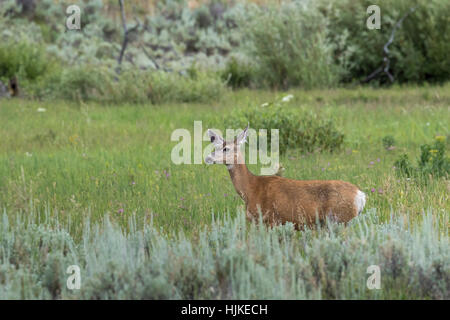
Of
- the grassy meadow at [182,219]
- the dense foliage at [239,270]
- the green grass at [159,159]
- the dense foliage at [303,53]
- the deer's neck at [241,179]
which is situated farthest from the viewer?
the dense foliage at [303,53]

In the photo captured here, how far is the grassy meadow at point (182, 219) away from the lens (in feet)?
14.6

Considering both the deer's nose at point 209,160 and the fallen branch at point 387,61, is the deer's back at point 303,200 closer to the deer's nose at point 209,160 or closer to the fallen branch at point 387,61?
the deer's nose at point 209,160

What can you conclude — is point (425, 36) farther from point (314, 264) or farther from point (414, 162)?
point (314, 264)

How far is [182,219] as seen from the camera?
644 cm

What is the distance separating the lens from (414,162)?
29.5 ft

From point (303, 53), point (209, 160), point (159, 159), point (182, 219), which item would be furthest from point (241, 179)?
point (303, 53)

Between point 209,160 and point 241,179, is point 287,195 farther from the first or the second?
point 209,160

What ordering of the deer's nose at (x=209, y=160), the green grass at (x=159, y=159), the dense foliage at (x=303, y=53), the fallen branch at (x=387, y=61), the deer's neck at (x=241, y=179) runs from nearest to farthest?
the deer's nose at (x=209, y=160) < the deer's neck at (x=241, y=179) < the green grass at (x=159, y=159) < the dense foliage at (x=303, y=53) < the fallen branch at (x=387, y=61)

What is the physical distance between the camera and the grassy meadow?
444 centimetres

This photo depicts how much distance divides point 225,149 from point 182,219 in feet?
4.14

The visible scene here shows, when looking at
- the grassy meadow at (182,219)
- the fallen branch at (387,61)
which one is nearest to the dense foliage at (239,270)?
the grassy meadow at (182,219)

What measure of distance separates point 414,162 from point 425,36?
11.5 meters

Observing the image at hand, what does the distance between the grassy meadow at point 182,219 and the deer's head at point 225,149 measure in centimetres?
59

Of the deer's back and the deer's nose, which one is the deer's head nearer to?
the deer's nose
